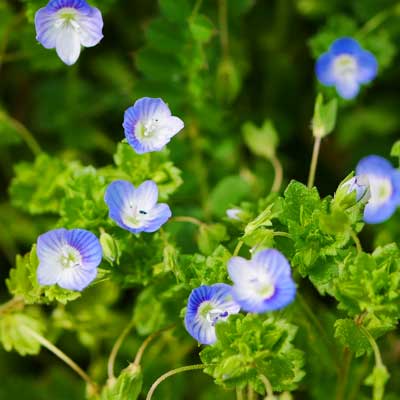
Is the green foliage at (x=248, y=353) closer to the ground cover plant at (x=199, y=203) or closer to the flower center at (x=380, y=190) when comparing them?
the ground cover plant at (x=199, y=203)

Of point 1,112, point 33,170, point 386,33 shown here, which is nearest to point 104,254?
point 33,170

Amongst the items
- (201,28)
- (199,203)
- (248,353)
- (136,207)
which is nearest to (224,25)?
(201,28)

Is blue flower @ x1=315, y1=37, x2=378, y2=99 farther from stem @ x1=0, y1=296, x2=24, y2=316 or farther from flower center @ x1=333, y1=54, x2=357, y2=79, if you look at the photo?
stem @ x1=0, y1=296, x2=24, y2=316

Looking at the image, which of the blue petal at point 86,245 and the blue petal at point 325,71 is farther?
the blue petal at point 325,71

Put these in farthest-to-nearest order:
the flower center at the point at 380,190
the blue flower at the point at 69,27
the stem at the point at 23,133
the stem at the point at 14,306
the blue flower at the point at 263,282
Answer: the stem at the point at 23,133 < the flower center at the point at 380,190 < the stem at the point at 14,306 < the blue flower at the point at 69,27 < the blue flower at the point at 263,282

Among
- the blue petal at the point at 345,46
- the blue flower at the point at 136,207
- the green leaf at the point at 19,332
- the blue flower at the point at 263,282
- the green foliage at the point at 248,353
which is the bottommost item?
the green foliage at the point at 248,353

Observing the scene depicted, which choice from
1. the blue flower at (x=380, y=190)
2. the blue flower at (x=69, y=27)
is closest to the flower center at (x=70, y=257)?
the blue flower at (x=69, y=27)

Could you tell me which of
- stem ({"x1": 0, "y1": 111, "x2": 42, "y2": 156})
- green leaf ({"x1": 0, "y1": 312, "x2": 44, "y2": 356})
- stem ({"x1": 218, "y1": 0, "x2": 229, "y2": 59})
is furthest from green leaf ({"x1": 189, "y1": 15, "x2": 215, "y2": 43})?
green leaf ({"x1": 0, "y1": 312, "x2": 44, "y2": 356})

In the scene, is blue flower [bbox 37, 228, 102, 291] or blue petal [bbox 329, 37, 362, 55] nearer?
blue flower [bbox 37, 228, 102, 291]
